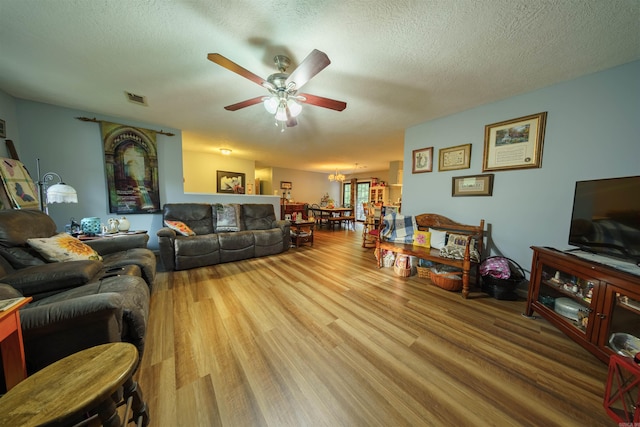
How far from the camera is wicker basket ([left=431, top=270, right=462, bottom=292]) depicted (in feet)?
7.62

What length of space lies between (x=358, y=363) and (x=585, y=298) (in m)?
1.79

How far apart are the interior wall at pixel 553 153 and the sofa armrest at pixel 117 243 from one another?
412 centimetres

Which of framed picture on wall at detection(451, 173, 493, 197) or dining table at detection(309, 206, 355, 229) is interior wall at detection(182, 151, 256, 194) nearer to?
dining table at detection(309, 206, 355, 229)

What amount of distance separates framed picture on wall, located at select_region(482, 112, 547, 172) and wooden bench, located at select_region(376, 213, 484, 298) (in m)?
0.74

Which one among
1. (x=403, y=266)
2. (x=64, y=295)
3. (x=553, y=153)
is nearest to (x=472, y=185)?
(x=553, y=153)

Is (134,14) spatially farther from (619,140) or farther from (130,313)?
(619,140)

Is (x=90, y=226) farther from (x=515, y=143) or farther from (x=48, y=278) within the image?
(x=515, y=143)

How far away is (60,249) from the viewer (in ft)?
5.11

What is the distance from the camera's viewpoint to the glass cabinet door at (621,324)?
1214mm

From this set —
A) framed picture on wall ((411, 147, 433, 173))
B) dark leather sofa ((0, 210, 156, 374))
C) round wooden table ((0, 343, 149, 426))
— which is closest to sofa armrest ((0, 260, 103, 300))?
dark leather sofa ((0, 210, 156, 374))

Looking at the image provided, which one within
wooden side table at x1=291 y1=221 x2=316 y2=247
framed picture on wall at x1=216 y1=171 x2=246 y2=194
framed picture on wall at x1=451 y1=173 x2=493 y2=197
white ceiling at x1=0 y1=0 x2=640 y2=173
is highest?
white ceiling at x1=0 y1=0 x2=640 y2=173

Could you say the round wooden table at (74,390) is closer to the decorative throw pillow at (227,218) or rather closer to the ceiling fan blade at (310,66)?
the ceiling fan blade at (310,66)

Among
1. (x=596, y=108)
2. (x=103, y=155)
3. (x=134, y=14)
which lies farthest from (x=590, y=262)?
(x=103, y=155)

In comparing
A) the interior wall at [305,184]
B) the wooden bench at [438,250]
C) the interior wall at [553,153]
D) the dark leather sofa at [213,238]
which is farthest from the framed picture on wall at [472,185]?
the interior wall at [305,184]
